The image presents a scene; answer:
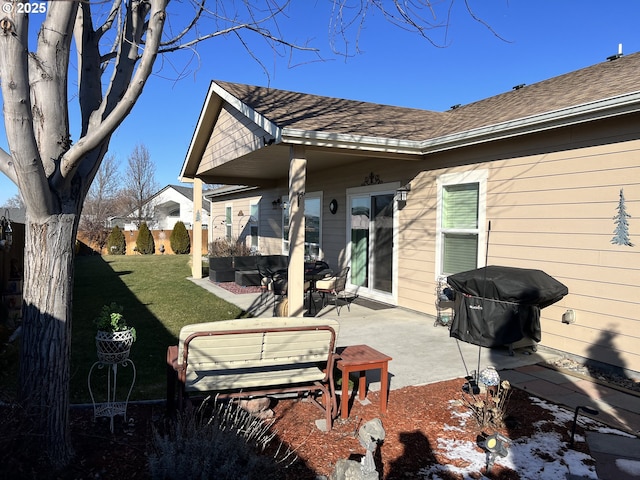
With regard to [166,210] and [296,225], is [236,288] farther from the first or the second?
[166,210]

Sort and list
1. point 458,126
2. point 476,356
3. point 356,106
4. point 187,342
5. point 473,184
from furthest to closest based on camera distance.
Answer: point 356,106 → point 458,126 → point 473,184 → point 476,356 → point 187,342

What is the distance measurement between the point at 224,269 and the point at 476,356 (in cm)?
817

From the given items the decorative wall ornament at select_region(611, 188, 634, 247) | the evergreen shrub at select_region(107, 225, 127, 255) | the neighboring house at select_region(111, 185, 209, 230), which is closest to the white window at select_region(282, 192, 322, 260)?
the decorative wall ornament at select_region(611, 188, 634, 247)

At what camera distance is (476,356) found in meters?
5.42

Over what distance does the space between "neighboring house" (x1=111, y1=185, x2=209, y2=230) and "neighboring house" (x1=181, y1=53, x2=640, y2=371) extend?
92.7ft

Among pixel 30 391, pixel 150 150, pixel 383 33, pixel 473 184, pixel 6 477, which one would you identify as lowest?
pixel 6 477

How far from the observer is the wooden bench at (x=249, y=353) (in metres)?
3.15

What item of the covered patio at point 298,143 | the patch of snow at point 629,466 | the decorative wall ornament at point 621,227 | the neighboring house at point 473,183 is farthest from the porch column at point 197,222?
the patch of snow at point 629,466

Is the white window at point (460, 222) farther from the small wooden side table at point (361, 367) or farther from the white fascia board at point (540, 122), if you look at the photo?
the small wooden side table at point (361, 367)

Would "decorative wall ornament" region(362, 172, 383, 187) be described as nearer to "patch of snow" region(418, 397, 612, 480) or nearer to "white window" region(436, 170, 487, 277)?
"white window" region(436, 170, 487, 277)

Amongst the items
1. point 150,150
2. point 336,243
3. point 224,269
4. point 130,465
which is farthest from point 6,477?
point 150,150

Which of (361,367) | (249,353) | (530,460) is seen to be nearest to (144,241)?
(249,353)

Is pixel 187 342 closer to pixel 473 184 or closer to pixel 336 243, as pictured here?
pixel 473 184

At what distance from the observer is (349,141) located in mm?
6387
